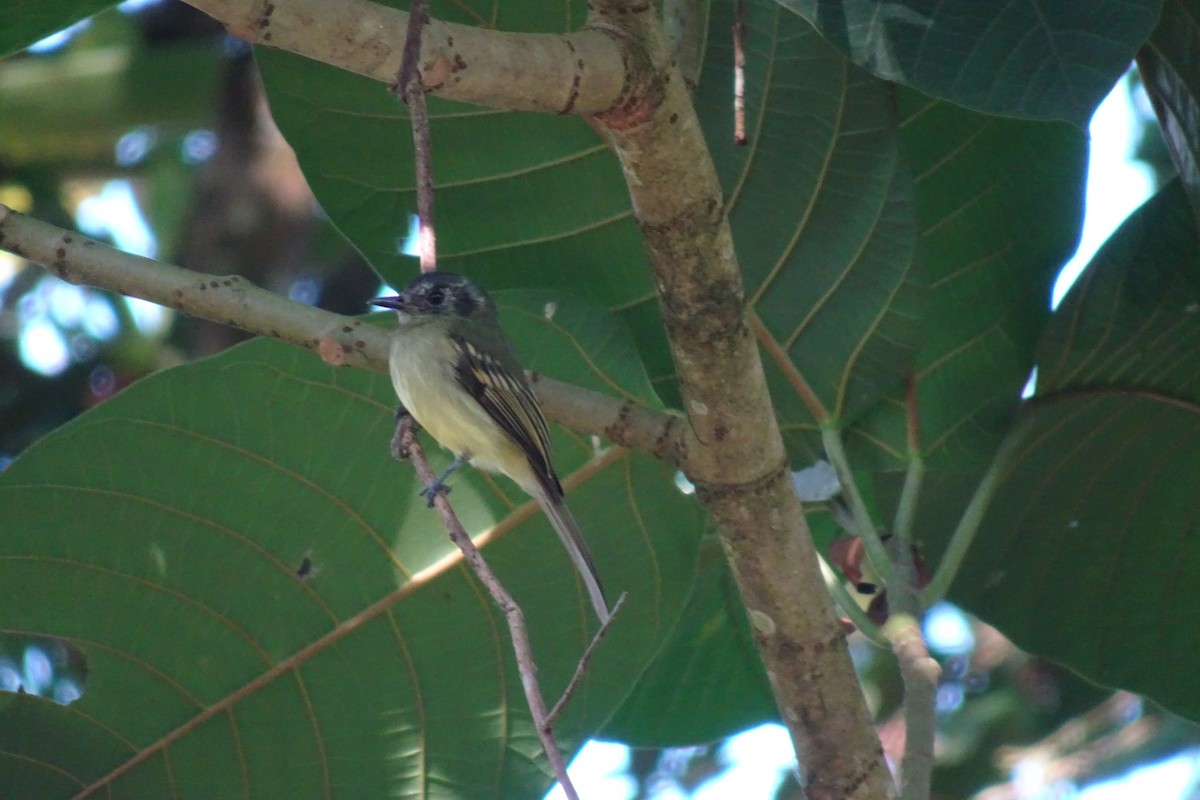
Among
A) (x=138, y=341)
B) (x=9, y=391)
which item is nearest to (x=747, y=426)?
(x=138, y=341)

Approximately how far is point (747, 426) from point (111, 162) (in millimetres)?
6252

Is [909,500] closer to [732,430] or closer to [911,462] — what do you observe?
[911,462]

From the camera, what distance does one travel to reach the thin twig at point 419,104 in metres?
1.58

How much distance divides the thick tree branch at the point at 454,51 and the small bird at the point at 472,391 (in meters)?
0.63

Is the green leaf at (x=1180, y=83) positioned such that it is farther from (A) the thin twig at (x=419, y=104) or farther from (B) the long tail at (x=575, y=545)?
(A) the thin twig at (x=419, y=104)

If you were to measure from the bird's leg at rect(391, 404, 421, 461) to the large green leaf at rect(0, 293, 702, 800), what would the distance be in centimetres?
17

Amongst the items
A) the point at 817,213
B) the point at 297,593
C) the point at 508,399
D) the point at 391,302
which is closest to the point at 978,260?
the point at 817,213

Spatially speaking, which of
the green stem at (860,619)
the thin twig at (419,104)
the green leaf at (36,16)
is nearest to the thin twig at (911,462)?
the green stem at (860,619)

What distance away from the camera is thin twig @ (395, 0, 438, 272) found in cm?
158

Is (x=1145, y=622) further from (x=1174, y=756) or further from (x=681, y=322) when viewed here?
(x=1174, y=756)

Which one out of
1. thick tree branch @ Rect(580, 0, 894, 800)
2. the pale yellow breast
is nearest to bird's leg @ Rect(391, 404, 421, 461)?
the pale yellow breast

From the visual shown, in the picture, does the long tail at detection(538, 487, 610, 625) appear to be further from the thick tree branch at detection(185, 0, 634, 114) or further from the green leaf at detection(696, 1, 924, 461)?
the thick tree branch at detection(185, 0, 634, 114)

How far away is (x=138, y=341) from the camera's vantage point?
5.98 m

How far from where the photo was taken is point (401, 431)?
7.92 ft
